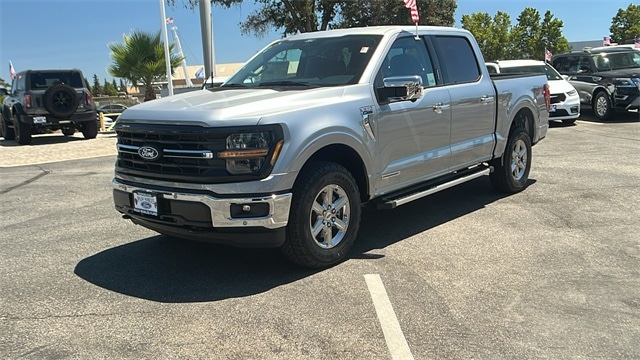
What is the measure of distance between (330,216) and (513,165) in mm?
3519

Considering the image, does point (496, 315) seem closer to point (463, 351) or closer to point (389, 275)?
point (463, 351)

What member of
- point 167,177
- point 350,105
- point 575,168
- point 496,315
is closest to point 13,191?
point 167,177

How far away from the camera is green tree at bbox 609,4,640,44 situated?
5956 cm

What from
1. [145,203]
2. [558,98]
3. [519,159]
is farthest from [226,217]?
[558,98]

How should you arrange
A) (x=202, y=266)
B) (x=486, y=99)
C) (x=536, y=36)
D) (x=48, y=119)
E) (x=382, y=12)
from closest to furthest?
(x=202, y=266), (x=486, y=99), (x=48, y=119), (x=382, y=12), (x=536, y=36)

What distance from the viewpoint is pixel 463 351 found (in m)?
3.16

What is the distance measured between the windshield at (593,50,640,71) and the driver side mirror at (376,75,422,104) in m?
12.9

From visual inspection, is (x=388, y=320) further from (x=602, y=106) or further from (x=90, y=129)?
(x=90, y=129)

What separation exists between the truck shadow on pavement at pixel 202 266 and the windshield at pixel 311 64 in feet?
5.16

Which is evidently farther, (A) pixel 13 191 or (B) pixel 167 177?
(A) pixel 13 191

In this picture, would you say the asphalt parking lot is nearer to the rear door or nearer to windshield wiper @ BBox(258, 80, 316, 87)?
the rear door

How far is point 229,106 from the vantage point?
4051mm

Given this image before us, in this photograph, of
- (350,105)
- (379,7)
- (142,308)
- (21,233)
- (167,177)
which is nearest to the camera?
(142,308)

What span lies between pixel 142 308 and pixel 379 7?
2418 centimetres
